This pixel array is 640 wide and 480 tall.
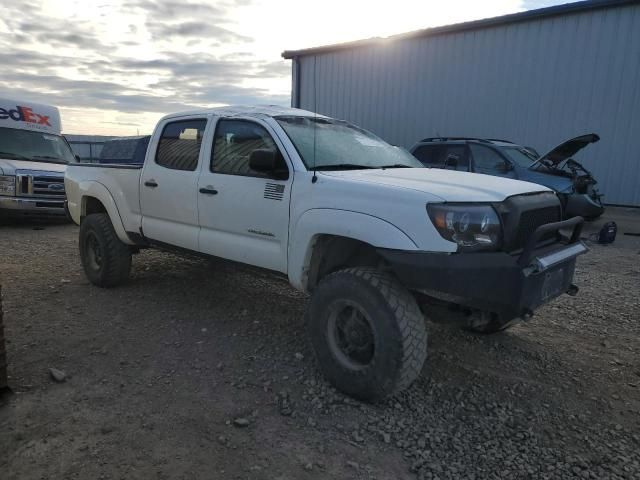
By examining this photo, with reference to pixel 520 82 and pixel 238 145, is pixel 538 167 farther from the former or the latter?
pixel 238 145

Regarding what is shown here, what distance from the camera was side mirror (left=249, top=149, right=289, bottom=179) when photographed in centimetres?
345

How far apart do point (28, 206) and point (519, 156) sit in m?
9.49

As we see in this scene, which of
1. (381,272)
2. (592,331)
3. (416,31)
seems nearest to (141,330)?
(381,272)

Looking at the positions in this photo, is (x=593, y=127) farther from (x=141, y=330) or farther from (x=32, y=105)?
(x=32, y=105)

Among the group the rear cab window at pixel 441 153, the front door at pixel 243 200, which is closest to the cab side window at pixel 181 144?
the front door at pixel 243 200

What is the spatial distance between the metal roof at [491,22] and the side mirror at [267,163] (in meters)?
10.8

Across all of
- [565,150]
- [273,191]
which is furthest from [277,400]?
[565,150]

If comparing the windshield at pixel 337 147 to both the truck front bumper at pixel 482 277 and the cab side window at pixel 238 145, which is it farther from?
the truck front bumper at pixel 482 277

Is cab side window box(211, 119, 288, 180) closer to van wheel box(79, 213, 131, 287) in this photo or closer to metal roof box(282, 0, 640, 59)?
van wheel box(79, 213, 131, 287)

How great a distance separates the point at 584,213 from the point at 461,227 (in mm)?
7673

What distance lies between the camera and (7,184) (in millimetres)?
9344

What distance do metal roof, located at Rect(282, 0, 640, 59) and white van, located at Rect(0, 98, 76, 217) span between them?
27.9 feet

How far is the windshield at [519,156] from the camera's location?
9.16m

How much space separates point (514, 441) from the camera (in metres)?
2.73
